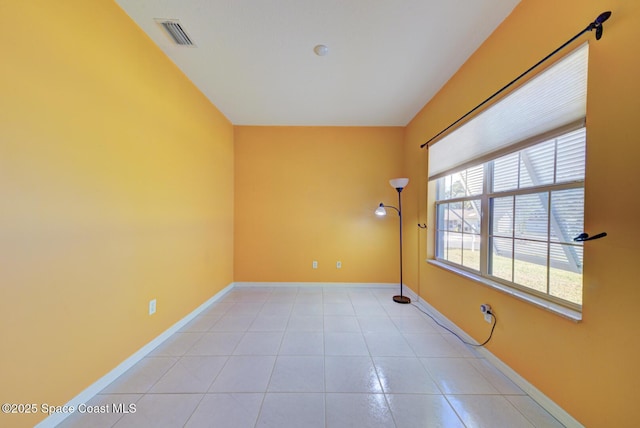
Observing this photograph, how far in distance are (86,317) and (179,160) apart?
152 cm

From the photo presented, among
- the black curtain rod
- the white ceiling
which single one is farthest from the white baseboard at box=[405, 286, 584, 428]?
the white ceiling

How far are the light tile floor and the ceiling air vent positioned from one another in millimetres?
2719

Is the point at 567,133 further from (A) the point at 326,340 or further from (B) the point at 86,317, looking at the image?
(B) the point at 86,317

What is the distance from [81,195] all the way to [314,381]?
200 cm

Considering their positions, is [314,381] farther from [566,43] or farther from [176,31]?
[176,31]

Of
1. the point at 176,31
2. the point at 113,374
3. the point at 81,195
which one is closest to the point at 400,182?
the point at 176,31

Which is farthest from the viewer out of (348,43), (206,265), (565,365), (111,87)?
(206,265)

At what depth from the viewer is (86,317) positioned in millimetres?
1373

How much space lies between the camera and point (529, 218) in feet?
5.17

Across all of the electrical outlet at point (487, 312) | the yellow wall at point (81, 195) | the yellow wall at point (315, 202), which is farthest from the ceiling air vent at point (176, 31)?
the electrical outlet at point (487, 312)

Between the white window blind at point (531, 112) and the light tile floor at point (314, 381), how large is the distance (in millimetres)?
1794

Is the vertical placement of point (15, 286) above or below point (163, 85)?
below

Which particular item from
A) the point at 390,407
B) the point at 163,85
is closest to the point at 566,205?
the point at 390,407

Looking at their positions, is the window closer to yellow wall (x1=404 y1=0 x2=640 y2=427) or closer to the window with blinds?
the window with blinds
